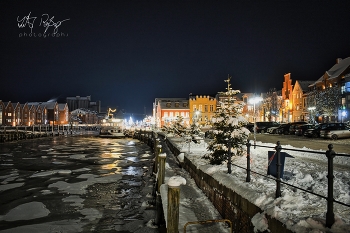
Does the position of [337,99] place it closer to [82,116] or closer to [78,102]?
[82,116]

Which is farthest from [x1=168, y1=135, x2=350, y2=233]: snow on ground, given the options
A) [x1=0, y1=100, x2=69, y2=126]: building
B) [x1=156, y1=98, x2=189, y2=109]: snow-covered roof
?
[x1=0, y1=100, x2=69, y2=126]: building

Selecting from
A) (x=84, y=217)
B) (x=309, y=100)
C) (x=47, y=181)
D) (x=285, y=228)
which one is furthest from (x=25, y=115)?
(x=285, y=228)

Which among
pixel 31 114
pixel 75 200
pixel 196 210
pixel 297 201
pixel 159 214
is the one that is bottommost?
pixel 75 200

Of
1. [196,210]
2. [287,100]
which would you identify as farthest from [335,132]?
[287,100]

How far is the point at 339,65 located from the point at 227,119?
54089 millimetres

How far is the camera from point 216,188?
851cm

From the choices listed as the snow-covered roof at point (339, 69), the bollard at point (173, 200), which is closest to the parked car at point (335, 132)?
the bollard at point (173, 200)

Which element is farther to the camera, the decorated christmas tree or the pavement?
the decorated christmas tree

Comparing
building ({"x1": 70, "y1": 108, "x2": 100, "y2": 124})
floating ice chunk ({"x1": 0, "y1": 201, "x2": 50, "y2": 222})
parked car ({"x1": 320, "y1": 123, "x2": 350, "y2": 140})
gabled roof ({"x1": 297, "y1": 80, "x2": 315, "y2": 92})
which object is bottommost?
floating ice chunk ({"x1": 0, "y1": 201, "x2": 50, "y2": 222})

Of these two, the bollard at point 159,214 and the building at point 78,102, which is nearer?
the bollard at point 159,214

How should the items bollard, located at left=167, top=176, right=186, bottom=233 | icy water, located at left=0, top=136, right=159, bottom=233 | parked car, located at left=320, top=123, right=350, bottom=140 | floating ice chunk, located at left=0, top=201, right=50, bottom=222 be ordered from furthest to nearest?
parked car, located at left=320, top=123, right=350, bottom=140 < floating ice chunk, located at left=0, top=201, right=50, bottom=222 < icy water, located at left=0, top=136, right=159, bottom=233 < bollard, located at left=167, top=176, right=186, bottom=233

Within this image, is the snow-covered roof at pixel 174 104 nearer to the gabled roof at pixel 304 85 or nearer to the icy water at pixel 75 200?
the gabled roof at pixel 304 85

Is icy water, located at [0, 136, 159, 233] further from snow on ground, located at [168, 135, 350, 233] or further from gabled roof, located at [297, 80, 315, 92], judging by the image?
gabled roof, located at [297, 80, 315, 92]

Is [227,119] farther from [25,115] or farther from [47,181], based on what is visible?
[25,115]
